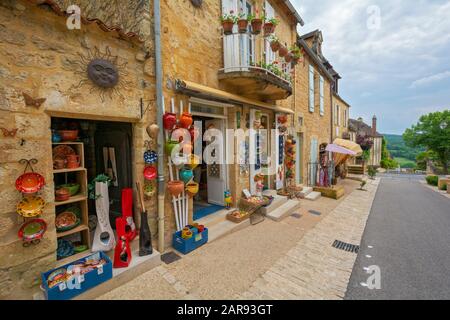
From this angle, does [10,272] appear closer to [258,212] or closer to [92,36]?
[92,36]

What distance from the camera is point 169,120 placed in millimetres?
3309

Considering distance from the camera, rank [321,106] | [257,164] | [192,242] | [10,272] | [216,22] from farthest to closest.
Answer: [321,106] < [257,164] < [216,22] < [192,242] < [10,272]

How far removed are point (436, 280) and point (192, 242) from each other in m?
3.78

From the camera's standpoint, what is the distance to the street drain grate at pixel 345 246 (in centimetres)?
384

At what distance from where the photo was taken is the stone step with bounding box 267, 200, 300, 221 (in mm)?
5145

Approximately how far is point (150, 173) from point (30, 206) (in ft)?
4.64

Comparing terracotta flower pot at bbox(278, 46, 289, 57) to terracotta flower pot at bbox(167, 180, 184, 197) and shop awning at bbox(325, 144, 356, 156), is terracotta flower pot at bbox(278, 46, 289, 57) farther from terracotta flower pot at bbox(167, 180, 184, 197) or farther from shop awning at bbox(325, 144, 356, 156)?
shop awning at bbox(325, 144, 356, 156)

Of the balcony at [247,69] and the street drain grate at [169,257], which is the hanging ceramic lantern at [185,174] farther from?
→ the balcony at [247,69]

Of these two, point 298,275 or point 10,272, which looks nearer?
point 10,272

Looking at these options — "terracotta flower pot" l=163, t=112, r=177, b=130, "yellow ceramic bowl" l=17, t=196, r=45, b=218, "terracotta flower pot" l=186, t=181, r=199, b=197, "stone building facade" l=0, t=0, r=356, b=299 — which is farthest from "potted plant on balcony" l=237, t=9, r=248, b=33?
"yellow ceramic bowl" l=17, t=196, r=45, b=218

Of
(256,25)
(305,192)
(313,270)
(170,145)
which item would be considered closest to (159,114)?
(170,145)

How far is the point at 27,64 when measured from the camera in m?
2.15

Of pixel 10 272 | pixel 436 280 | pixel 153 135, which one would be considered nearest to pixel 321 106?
pixel 436 280

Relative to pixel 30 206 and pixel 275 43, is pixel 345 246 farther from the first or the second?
pixel 30 206
